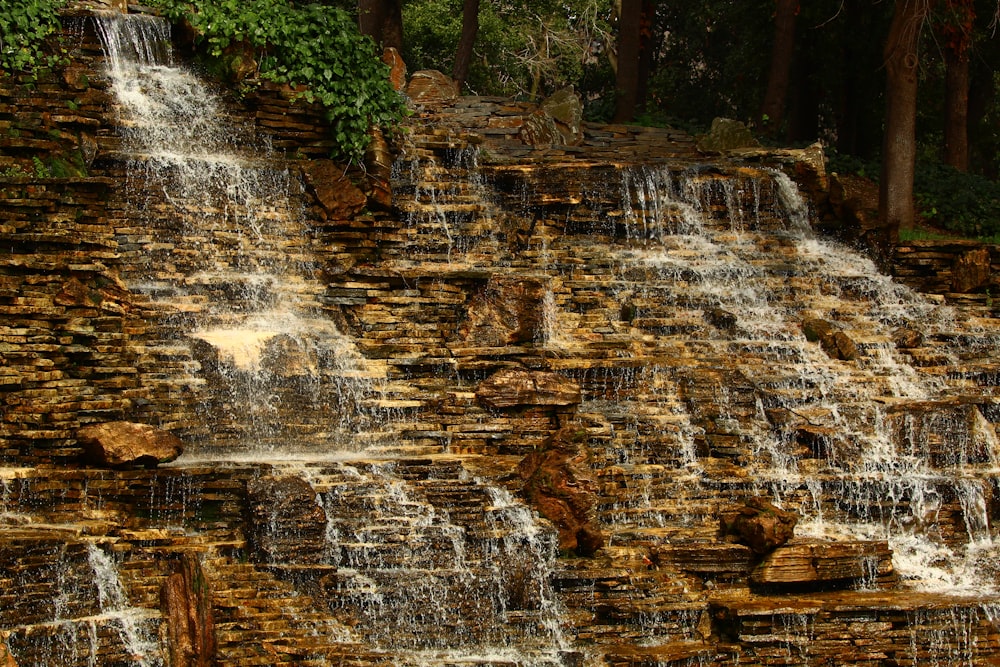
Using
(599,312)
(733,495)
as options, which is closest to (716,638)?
(733,495)

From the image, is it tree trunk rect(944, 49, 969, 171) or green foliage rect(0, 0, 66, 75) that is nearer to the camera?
green foliage rect(0, 0, 66, 75)

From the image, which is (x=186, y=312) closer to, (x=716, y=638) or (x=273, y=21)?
(x=273, y=21)

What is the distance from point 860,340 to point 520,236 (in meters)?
4.64

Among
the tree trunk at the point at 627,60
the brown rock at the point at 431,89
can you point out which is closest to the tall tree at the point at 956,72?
the tree trunk at the point at 627,60

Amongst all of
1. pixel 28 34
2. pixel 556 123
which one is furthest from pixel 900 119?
pixel 28 34

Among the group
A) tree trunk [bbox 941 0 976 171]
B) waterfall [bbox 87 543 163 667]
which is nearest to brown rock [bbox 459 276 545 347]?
waterfall [bbox 87 543 163 667]

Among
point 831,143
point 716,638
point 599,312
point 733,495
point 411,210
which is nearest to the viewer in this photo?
point 716,638

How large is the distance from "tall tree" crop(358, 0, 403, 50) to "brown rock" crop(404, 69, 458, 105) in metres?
0.67

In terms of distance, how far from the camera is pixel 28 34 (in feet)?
49.9

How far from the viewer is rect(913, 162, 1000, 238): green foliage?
792 inches

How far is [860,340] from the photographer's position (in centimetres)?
1515

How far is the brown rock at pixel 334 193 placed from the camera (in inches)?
605

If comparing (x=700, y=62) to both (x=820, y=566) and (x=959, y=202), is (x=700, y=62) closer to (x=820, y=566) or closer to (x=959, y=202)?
(x=959, y=202)

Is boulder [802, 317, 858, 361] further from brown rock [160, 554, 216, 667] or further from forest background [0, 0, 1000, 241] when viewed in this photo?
brown rock [160, 554, 216, 667]
